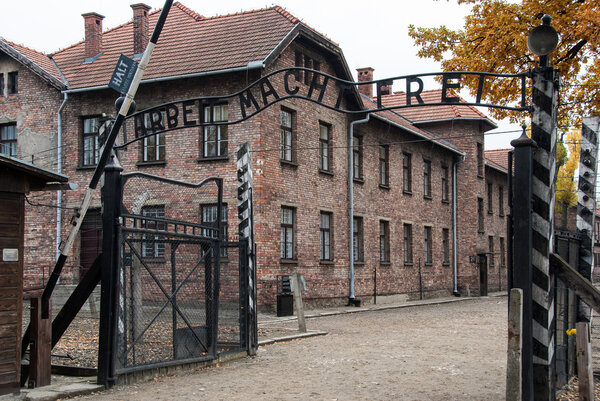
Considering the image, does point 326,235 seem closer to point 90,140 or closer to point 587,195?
point 90,140

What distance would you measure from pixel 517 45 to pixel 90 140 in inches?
589

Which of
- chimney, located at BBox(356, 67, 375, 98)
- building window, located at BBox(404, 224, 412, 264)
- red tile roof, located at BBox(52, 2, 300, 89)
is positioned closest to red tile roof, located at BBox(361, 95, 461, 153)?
chimney, located at BBox(356, 67, 375, 98)

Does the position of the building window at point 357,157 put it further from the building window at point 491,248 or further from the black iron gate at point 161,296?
the building window at point 491,248

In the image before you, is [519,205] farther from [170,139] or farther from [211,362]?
[170,139]

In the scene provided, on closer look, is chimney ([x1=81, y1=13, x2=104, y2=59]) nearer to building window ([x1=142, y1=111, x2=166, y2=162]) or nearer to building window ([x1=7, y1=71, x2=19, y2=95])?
building window ([x1=7, y1=71, x2=19, y2=95])

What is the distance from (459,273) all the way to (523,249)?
30.5 metres

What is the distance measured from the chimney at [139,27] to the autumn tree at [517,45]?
12269 millimetres

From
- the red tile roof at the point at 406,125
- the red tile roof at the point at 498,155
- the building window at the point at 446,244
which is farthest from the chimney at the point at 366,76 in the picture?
the red tile roof at the point at 498,155

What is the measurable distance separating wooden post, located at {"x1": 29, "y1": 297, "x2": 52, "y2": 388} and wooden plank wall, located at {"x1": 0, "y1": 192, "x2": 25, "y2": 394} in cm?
30

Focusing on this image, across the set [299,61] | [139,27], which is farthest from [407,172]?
[139,27]

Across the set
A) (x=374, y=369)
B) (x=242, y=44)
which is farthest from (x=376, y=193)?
(x=374, y=369)

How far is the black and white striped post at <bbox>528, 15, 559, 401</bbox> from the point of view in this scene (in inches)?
282

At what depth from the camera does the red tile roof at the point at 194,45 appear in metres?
22.4

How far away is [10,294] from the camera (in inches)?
319
